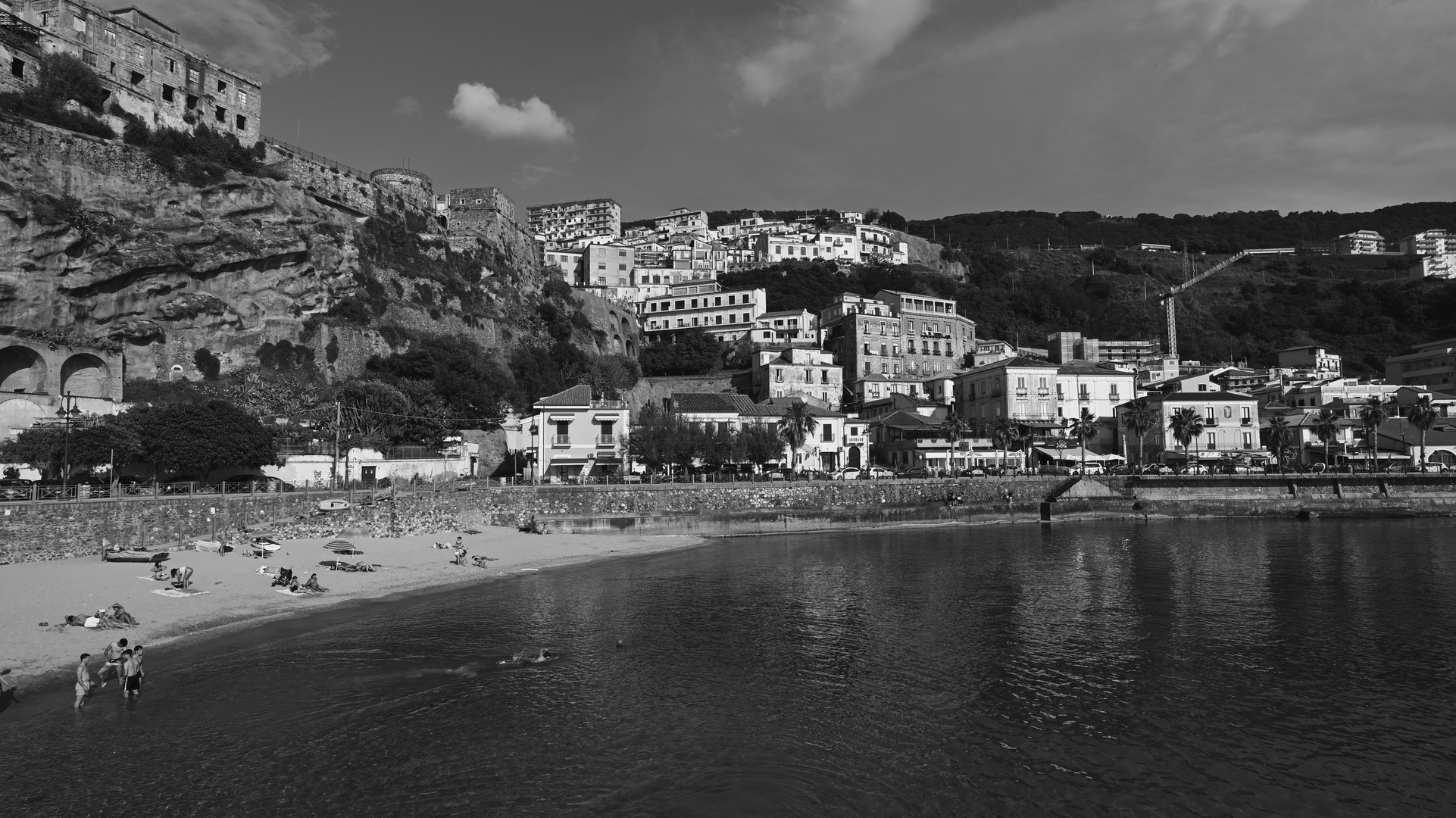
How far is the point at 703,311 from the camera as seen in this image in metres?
101

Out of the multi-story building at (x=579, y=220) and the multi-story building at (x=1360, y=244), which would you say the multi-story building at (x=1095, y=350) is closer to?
the multi-story building at (x=579, y=220)

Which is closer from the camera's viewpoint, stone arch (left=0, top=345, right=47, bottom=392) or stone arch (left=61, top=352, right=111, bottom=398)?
stone arch (left=0, top=345, right=47, bottom=392)

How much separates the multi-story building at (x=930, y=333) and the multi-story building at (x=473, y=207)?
47.0 meters

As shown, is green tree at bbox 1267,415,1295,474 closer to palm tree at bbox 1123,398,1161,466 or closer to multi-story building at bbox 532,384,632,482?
palm tree at bbox 1123,398,1161,466

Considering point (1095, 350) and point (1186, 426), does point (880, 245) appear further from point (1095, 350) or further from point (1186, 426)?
point (1186, 426)

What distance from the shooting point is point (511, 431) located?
63000 mm

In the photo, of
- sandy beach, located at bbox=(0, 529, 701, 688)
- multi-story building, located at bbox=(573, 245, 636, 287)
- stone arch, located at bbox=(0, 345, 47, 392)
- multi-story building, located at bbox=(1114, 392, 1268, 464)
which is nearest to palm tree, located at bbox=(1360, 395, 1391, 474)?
multi-story building, located at bbox=(1114, 392, 1268, 464)

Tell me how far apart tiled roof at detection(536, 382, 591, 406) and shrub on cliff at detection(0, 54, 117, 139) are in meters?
37.6

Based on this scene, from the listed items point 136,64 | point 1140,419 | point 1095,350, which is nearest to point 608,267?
point 136,64

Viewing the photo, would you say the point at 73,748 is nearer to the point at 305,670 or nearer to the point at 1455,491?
the point at 305,670

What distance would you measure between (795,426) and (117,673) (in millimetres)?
47924

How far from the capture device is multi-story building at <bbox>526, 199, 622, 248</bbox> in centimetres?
16100

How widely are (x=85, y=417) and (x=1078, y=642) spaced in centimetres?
4738

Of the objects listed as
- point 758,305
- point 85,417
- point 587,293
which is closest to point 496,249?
point 587,293
